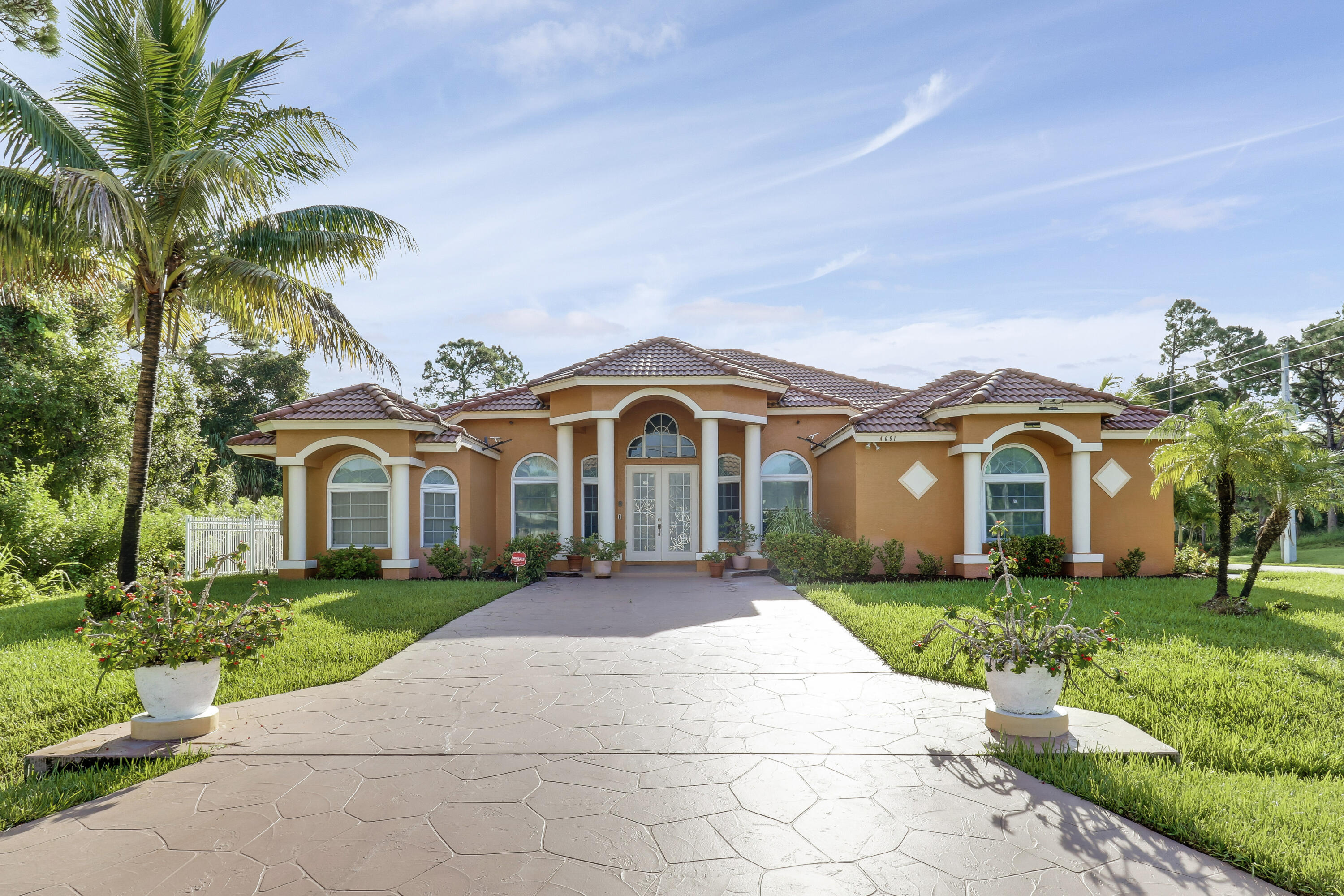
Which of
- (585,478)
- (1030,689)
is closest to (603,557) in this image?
(585,478)

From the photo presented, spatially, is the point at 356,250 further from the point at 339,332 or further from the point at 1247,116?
the point at 1247,116

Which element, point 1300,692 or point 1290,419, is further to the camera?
point 1290,419

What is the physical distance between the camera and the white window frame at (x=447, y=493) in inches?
669

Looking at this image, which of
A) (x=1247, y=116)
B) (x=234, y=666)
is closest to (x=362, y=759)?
(x=234, y=666)

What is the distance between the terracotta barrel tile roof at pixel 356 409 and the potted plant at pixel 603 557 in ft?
15.5

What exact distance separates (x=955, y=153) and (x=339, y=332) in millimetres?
11253

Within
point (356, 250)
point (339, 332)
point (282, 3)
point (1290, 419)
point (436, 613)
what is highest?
point (282, 3)

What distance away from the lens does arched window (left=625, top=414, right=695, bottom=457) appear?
61.5ft

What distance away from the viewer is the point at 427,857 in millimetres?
3787

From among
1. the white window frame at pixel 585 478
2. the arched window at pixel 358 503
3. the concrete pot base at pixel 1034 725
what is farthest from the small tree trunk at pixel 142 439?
the concrete pot base at pixel 1034 725

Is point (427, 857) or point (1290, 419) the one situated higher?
point (1290, 419)

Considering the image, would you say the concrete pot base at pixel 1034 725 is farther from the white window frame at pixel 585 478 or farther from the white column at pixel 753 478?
the white window frame at pixel 585 478

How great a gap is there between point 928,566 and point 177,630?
1394cm

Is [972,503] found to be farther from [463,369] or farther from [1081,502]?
[463,369]
